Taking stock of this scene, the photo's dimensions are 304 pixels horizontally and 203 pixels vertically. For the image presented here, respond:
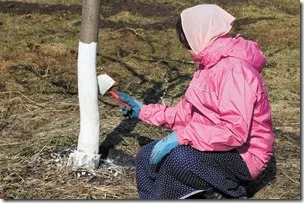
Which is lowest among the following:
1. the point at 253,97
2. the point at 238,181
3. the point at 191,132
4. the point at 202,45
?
the point at 238,181

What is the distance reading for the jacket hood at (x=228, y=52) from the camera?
3.03 metres

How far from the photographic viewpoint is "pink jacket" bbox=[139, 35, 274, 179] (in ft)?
9.49

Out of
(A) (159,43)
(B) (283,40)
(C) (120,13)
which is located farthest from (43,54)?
(B) (283,40)

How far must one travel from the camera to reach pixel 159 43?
7.06m

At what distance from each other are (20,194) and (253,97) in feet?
4.81

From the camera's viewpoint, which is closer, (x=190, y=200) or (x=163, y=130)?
(x=190, y=200)

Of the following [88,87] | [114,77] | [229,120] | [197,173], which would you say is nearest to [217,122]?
[229,120]

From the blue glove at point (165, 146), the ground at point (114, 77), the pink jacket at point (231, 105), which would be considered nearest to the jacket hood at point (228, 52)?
the pink jacket at point (231, 105)

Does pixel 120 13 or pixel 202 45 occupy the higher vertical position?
pixel 202 45

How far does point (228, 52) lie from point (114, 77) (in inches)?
109

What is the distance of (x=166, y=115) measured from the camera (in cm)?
348

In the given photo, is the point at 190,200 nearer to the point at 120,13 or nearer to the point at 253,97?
the point at 253,97

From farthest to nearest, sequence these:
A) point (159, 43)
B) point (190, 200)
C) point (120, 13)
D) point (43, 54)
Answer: point (120, 13) < point (159, 43) < point (43, 54) < point (190, 200)

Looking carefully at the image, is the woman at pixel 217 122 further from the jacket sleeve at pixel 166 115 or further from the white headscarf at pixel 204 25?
the jacket sleeve at pixel 166 115
